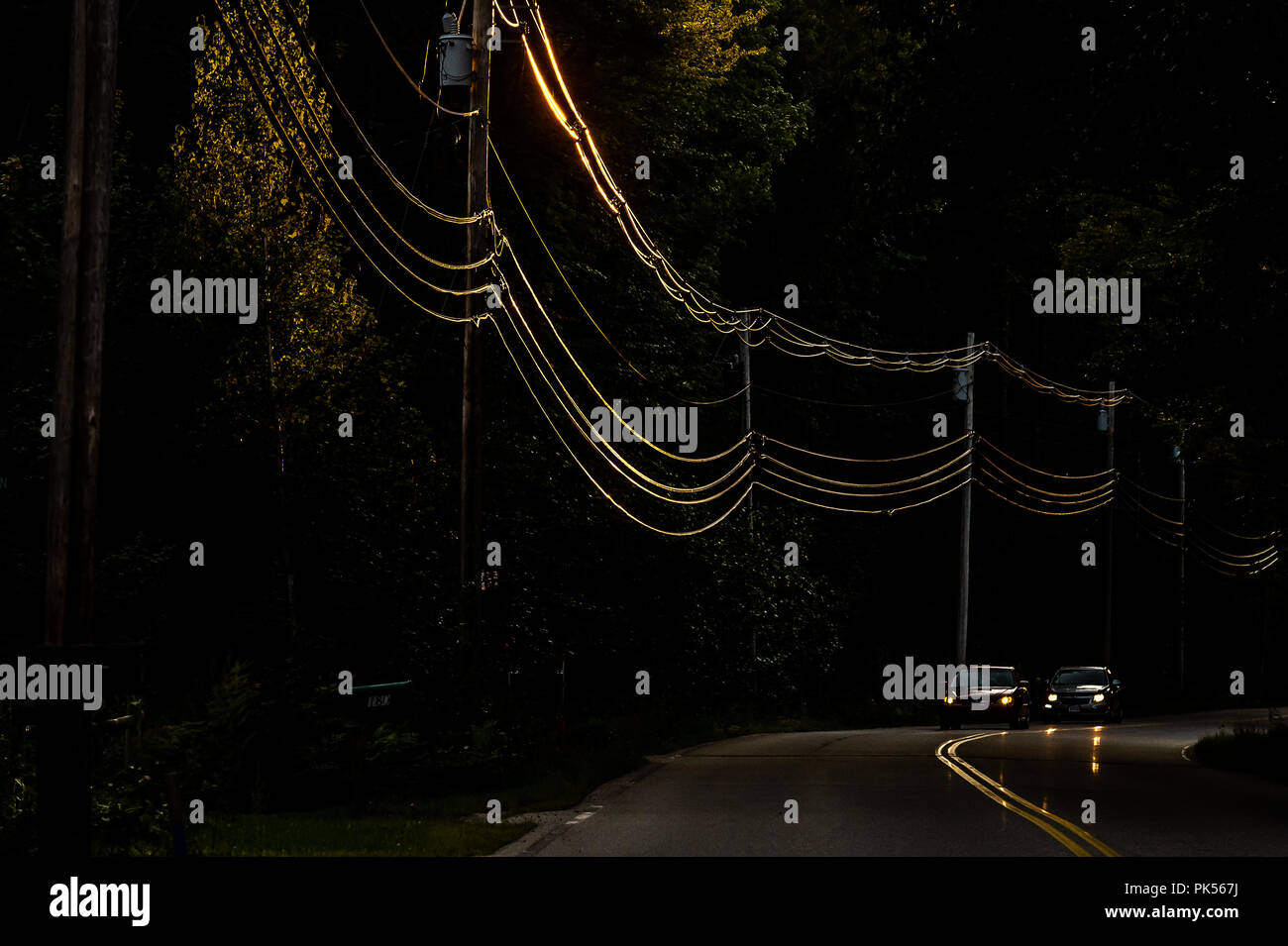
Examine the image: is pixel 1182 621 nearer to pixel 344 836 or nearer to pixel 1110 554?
pixel 1110 554

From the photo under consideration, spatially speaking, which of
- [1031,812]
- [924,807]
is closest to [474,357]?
[924,807]

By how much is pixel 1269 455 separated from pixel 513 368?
16.2 meters

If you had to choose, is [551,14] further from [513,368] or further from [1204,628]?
[1204,628]

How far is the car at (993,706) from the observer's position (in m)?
43.8

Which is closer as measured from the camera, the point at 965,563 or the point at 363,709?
the point at 363,709

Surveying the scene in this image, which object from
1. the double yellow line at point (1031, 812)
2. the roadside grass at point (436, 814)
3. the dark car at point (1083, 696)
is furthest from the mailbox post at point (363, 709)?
the dark car at point (1083, 696)

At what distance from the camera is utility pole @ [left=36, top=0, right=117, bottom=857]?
11211mm

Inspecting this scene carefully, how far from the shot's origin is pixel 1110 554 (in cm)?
6275

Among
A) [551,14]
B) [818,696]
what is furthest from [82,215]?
[818,696]

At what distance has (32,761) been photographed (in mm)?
13148

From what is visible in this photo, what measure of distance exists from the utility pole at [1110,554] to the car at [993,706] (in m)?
17.7

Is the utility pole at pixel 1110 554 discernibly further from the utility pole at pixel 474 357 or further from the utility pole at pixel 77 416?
the utility pole at pixel 77 416

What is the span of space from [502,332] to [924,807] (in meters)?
17.7

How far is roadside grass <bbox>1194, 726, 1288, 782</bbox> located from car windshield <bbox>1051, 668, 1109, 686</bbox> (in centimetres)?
1908
